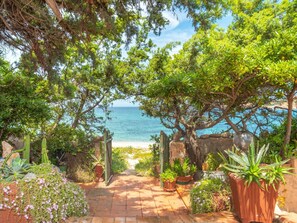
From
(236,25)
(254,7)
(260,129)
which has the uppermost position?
(254,7)

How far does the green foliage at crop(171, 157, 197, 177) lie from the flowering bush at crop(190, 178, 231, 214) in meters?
2.39

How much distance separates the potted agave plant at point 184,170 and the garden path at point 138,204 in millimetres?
523

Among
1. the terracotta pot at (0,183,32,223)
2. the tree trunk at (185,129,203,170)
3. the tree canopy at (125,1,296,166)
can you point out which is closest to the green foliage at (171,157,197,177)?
the tree trunk at (185,129,203,170)

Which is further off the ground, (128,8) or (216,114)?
(128,8)

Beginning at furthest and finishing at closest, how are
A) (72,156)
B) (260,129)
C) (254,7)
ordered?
(254,7) < (72,156) < (260,129)

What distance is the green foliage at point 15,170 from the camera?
3238 millimetres

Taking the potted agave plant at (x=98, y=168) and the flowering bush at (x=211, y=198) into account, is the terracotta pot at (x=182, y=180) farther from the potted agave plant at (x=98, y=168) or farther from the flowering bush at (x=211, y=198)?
the flowering bush at (x=211, y=198)

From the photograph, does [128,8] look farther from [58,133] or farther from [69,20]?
[58,133]

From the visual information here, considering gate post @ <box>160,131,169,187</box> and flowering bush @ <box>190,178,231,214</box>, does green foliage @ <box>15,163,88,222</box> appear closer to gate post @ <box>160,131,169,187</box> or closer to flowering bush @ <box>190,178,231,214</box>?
flowering bush @ <box>190,178,231,214</box>

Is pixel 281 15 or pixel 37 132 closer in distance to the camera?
pixel 37 132

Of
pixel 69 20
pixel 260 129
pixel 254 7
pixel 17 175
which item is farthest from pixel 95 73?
pixel 254 7

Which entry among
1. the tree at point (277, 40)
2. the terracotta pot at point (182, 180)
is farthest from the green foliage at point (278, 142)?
the terracotta pot at point (182, 180)

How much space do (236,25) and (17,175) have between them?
8468mm

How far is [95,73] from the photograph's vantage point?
7.93 meters
